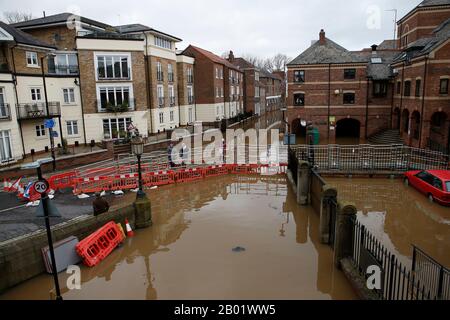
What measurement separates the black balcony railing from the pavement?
14216mm

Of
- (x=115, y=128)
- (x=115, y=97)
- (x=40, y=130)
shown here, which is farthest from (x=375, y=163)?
(x=40, y=130)

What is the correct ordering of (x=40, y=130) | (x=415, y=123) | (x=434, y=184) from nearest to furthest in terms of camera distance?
1. (x=434, y=184)
2. (x=40, y=130)
3. (x=415, y=123)

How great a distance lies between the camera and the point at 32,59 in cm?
2528

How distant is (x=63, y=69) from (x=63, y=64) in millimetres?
399

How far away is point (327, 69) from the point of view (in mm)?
33188

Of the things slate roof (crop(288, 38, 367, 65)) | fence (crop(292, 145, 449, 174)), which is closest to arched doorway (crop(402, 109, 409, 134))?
slate roof (crop(288, 38, 367, 65))

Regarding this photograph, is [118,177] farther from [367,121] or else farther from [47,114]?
[367,121]

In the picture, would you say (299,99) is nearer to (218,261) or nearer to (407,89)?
(407,89)

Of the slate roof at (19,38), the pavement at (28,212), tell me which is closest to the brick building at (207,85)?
the slate roof at (19,38)

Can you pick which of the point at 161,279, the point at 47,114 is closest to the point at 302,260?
the point at 161,279

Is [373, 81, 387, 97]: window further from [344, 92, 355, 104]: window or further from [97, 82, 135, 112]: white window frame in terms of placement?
[97, 82, 135, 112]: white window frame

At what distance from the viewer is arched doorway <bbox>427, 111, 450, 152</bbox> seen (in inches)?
909

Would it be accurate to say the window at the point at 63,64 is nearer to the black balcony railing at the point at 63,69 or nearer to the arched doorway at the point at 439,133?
the black balcony railing at the point at 63,69

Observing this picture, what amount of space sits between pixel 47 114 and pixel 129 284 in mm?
19667
